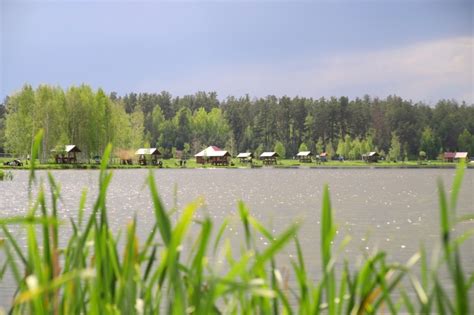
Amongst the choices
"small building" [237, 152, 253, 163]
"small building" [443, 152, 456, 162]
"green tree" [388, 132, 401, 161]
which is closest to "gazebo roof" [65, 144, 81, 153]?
"small building" [237, 152, 253, 163]

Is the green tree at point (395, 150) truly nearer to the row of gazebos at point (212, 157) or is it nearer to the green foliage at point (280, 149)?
the row of gazebos at point (212, 157)

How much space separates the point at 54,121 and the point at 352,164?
79.4 meters

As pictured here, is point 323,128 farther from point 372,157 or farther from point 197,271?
point 197,271

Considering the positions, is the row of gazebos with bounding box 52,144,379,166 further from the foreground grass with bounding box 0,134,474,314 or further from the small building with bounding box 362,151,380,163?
the foreground grass with bounding box 0,134,474,314

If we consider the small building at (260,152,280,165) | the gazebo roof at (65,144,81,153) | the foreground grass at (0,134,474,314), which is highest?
the gazebo roof at (65,144,81,153)

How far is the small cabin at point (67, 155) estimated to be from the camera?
9594 cm

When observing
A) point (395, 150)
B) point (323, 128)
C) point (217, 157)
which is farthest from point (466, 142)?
point (217, 157)

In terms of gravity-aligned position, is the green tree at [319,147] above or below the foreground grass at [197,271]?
above

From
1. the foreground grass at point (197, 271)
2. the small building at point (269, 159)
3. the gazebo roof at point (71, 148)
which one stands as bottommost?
the foreground grass at point (197, 271)

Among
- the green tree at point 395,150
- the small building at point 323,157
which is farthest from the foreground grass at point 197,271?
the green tree at point 395,150

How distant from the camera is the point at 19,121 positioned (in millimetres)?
92562

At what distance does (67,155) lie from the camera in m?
105

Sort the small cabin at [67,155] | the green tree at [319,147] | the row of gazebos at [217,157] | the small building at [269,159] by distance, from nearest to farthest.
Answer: the small cabin at [67,155] < the row of gazebos at [217,157] < the small building at [269,159] < the green tree at [319,147]

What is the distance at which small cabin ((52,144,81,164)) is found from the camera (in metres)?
95.9
